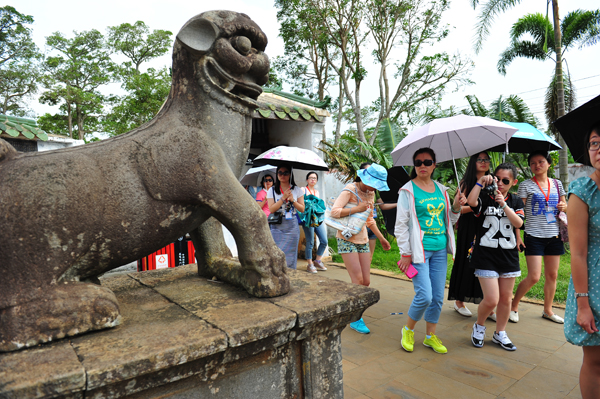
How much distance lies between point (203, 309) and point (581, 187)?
201 centimetres

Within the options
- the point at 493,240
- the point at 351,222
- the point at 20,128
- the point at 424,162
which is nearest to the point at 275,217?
the point at 351,222

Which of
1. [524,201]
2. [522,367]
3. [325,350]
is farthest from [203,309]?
[524,201]

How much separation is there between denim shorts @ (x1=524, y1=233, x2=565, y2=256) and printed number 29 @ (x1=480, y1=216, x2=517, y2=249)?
0.55 metres

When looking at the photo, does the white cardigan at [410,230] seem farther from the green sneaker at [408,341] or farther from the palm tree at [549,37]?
the palm tree at [549,37]

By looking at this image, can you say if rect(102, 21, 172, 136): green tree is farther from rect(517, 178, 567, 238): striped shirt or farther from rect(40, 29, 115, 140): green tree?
rect(517, 178, 567, 238): striped shirt

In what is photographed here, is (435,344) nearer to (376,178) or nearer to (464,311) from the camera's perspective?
(464,311)

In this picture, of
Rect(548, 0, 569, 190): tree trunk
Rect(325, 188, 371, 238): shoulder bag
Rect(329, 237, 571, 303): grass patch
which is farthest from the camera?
Rect(548, 0, 569, 190): tree trunk

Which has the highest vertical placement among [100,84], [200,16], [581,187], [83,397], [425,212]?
[100,84]

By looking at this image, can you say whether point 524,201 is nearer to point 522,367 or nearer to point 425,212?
point 425,212

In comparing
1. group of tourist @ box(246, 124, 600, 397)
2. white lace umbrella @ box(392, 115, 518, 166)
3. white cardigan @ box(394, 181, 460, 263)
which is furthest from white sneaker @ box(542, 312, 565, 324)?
white lace umbrella @ box(392, 115, 518, 166)

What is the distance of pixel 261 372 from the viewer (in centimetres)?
164

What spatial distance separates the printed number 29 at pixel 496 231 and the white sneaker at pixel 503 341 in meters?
0.83

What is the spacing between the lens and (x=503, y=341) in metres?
3.26

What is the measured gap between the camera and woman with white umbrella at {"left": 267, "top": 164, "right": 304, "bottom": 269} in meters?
4.48
